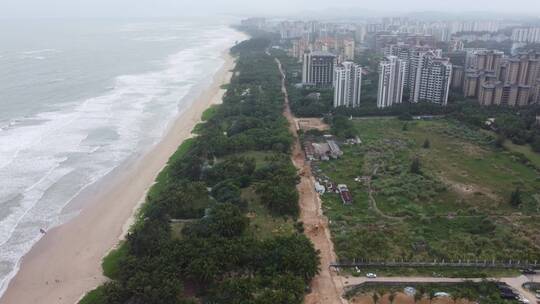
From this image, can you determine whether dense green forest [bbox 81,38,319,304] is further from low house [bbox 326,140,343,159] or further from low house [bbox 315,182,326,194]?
low house [bbox 326,140,343,159]

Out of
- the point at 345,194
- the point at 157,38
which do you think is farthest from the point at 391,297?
the point at 157,38

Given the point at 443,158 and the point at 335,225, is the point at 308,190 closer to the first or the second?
the point at 335,225

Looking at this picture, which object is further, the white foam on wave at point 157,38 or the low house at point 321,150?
the white foam on wave at point 157,38

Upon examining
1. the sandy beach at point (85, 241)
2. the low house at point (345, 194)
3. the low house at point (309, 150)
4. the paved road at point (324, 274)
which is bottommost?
the sandy beach at point (85, 241)

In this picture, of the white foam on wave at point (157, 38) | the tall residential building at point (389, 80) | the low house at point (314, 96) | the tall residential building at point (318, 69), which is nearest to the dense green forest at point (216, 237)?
the low house at point (314, 96)

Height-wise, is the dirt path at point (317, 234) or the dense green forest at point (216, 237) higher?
the dense green forest at point (216, 237)

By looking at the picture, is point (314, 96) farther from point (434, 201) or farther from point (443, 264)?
point (443, 264)

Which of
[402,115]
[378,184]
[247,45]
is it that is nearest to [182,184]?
[378,184]

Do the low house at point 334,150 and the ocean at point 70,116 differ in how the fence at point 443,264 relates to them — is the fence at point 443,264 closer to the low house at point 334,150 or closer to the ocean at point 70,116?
the low house at point 334,150
